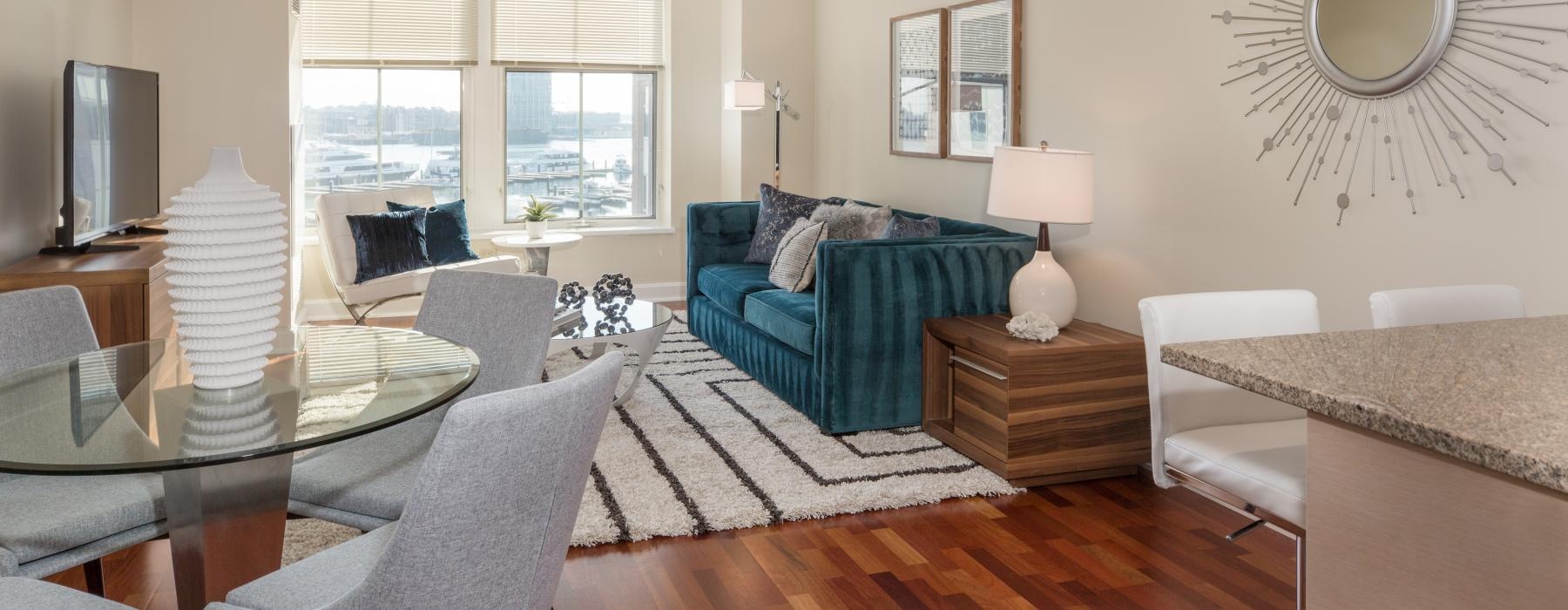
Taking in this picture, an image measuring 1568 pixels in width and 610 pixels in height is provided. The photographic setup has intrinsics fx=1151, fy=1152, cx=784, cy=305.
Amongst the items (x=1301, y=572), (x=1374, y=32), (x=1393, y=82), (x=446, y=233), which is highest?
(x=1374, y=32)

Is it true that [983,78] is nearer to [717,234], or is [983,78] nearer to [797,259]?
[797,259]

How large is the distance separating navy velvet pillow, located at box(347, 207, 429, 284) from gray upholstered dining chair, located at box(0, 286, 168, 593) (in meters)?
3.60

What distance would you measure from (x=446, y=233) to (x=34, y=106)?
2.57 meters

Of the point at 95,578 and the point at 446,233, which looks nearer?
the point at 95,578

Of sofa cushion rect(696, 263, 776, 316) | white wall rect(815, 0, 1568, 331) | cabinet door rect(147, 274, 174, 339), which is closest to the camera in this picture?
white wall rect(815, 0, 1568, 331)

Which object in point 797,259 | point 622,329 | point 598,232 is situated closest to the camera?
point 622,329

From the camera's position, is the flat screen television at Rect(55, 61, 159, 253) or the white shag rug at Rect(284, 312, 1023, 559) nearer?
the white shag rug at Rect(284, 312, 1023, 559)

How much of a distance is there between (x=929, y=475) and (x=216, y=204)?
94.8 inches

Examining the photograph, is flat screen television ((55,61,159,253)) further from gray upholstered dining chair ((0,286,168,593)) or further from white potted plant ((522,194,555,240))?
white potted plant ((522,194,555,240))

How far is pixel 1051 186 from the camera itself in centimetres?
385

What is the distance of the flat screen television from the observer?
3824 millimetres

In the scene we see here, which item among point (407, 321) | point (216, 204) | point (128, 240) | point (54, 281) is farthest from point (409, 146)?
point (216, 204)

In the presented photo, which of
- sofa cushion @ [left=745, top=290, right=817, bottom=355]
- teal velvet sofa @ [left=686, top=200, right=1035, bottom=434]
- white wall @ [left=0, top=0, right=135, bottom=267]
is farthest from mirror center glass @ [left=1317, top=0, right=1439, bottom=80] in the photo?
white wall @ [left=0, top=0, right=135, bottom=267]

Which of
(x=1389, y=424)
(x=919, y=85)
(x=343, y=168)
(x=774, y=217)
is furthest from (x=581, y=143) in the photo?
(x=1389, y=424)
